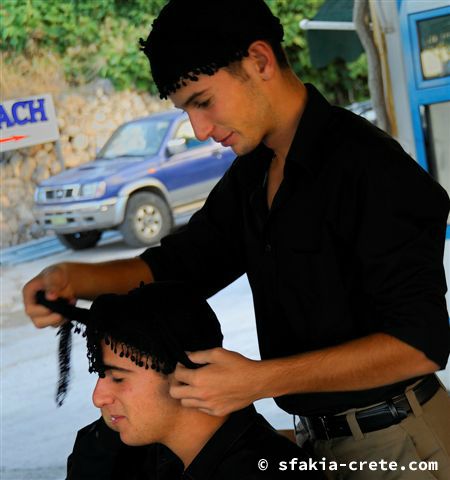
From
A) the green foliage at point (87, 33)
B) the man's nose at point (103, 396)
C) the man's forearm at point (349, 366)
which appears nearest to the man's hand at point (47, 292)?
the man's nose at point (103, 396)

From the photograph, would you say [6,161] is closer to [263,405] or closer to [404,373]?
[263,405]

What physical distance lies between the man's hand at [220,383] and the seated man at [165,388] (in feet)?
0.46

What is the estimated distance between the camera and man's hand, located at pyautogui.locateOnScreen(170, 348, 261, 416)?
1.31 m

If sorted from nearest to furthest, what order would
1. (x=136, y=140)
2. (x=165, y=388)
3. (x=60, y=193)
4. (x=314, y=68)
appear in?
(x=165, y=388) < (x=60, y=193) < (x=136, y=140) < (x=314, y=68)

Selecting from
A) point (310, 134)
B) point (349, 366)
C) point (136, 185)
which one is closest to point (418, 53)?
point (136, 185)

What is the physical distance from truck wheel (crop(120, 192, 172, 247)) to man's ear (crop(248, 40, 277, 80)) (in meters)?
2.98

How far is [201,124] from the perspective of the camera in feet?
4.92

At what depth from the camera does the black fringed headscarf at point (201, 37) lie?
145cm

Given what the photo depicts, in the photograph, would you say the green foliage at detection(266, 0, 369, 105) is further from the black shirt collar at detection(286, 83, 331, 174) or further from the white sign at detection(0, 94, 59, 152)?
the black shirt collar at detection(286, 83, 331, 174)

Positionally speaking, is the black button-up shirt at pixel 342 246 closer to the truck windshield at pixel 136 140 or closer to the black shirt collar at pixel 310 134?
the black shirt collar at pixel 310 134

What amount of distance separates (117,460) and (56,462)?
207cm

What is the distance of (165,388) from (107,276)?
30 cm

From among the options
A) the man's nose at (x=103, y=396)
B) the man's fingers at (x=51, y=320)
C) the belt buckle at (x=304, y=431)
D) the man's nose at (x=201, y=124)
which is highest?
the man's nose at (x=201, y=124)

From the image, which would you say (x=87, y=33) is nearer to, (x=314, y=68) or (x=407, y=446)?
(x=314, y=68)
